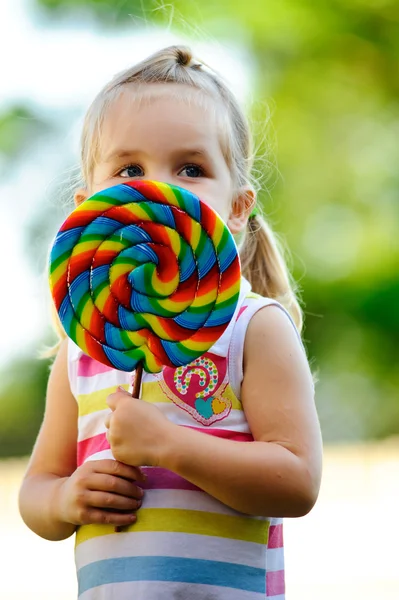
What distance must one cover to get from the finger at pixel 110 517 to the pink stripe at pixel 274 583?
35 cm

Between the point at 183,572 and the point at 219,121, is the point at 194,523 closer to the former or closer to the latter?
the point at 183,572

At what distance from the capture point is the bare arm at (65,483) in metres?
2.00

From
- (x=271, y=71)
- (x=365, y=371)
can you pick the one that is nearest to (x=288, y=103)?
(x=271, y=71)

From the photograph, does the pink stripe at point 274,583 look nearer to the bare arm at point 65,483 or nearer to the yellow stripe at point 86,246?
the bare arm at point 65,483

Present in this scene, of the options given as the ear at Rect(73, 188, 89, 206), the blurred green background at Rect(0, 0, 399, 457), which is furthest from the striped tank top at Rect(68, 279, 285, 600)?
the blurred green background at Rect(0, 0, 399, 457)

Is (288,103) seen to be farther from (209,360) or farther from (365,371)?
(209,360)

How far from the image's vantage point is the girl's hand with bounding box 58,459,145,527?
1.99 metres

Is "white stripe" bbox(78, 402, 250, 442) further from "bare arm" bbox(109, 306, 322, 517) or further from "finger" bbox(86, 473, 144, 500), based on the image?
"finger" bbox(86, 473, 144, 500)

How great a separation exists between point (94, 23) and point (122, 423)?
1037 cm

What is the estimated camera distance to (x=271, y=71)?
12648 mm

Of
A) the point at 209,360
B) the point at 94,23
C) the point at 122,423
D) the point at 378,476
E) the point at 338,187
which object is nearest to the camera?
the point at 122,423

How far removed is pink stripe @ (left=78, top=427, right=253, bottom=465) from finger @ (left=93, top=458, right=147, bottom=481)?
0.42 feet

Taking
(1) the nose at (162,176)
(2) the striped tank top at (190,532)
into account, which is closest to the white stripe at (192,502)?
(2) the striped tank top at (190,532)

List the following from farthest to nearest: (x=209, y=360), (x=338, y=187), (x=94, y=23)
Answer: (x=338, y=187), (x=94, y=23), (x=209, y=360)
